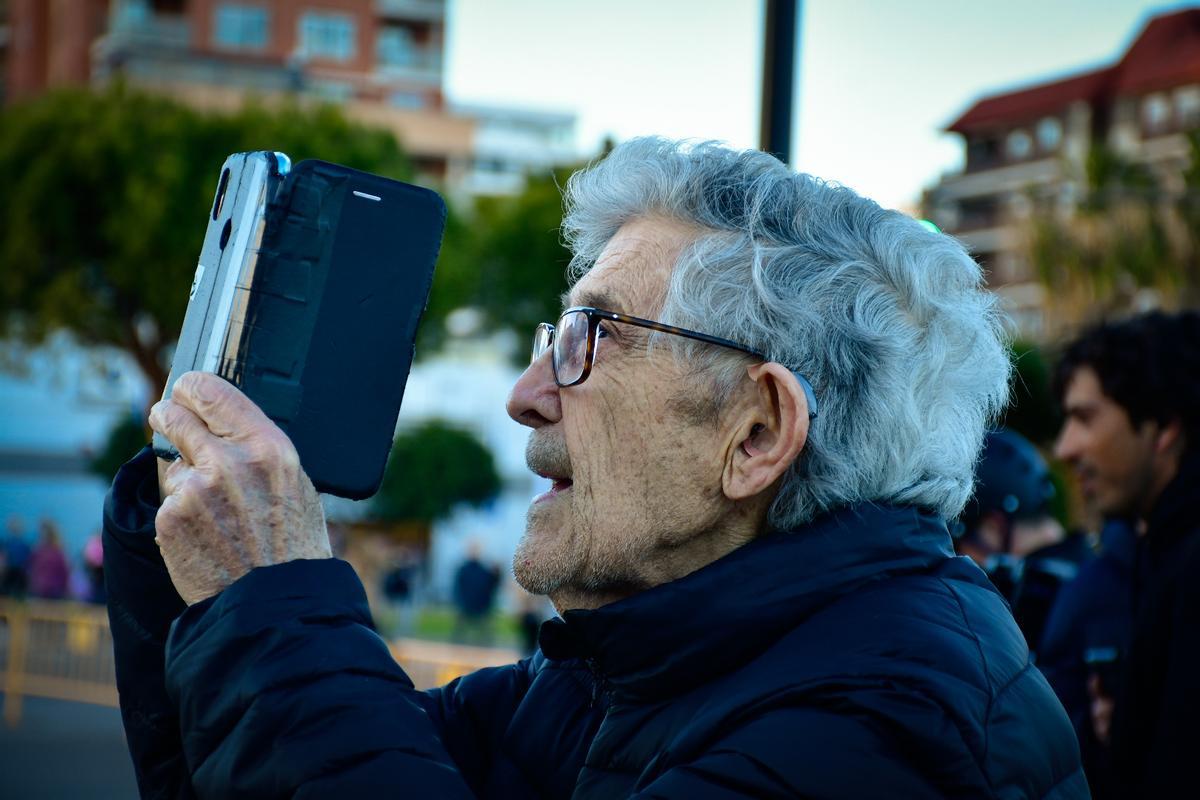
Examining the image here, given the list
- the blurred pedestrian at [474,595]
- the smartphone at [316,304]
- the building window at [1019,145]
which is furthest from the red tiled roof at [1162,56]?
the smartphone at [316,304]

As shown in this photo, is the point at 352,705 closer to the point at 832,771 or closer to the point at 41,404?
the point at 832,771

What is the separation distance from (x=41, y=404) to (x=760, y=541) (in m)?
48.1

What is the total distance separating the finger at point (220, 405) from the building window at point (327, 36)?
61.7m

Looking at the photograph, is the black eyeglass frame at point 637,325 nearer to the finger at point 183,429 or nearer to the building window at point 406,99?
the finger at point 183,429

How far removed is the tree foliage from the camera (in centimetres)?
3019

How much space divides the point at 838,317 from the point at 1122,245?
32.0m

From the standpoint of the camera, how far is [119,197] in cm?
3247

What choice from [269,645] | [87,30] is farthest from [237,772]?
[87,30]

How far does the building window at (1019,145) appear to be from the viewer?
Result: 256ft

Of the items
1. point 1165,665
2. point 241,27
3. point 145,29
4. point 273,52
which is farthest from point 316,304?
point 273,52

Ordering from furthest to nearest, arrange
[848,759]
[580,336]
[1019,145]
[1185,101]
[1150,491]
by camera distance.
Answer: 1. [1019,145]
2. [1185,101]
3. [1150,491]
4. [580,336]
5. [848,759]

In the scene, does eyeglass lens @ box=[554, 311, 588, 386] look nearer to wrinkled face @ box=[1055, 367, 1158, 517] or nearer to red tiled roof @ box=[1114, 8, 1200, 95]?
wrinkled face @ box=[1055, 367, 1158, 517]

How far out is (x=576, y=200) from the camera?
2.14 m

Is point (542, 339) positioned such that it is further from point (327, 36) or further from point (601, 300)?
Result: point (327, 36)
